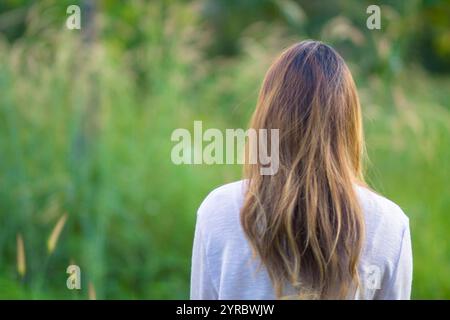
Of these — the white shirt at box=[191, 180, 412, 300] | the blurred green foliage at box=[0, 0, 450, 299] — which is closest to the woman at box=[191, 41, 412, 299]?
the white shirt at box=[191, 180, 412, 300]

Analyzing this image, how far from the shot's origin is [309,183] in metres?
1.92

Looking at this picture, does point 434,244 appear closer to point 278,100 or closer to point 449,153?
point 449,153

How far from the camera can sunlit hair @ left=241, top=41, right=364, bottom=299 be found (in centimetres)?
188

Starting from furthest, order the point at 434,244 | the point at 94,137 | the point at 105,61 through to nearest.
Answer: the point at 105,61 < the point at 94,137 < the point at 434,244

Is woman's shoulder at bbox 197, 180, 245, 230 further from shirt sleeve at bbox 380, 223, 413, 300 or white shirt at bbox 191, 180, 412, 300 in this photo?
shirt sleeve at bbox 380, 223, 413, 300

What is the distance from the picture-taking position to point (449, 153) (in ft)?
14.4

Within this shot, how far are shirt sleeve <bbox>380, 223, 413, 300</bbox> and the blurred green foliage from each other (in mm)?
2092

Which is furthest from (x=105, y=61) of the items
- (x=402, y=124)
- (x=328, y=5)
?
(x=328, y=5)

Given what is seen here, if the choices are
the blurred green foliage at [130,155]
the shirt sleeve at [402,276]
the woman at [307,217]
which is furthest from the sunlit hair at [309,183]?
the blurred green foliage at [130,155]

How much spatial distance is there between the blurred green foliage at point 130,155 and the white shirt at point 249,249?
1.95m

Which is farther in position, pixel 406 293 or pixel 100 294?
pixel 100 294

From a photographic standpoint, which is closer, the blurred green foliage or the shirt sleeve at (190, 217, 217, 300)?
the shirt sleeve at (190, 217, 217, 300)

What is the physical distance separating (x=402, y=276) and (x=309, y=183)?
1.23ft

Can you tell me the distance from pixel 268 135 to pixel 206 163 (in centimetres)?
263
